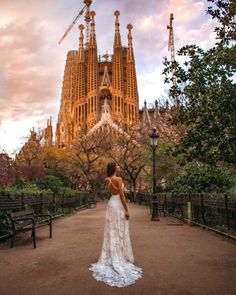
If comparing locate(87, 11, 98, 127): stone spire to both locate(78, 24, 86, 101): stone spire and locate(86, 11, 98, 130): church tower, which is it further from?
locate(78, 24, 86, 101): stone spire

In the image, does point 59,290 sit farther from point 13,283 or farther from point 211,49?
point 211,49

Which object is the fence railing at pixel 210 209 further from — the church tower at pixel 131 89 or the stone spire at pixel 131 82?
the stone spire at pixel 131 82

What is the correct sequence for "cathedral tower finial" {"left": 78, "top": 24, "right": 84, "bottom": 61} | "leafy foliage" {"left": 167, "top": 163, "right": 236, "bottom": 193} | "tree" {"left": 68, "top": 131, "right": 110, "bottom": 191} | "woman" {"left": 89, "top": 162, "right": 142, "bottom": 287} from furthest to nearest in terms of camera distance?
"cathedral tower finial" {"left": 78, "top": 24, "right": 84, "bottom": 61}
"tree" {"left": 68, "top": 131, "right": 110, "bottom": 191}
"leafy foliage" {"left": 167, "top": 163, "right": 236, "bottom": 193}
"woman" {"left": 89, "top": 162, "right": 142, "bottom": 287}

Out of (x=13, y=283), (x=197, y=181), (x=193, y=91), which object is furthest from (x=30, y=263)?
(x=197, y=181)

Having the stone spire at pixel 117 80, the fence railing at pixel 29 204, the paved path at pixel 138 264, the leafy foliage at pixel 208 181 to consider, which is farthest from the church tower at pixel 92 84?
the paved path at pixel 138 264

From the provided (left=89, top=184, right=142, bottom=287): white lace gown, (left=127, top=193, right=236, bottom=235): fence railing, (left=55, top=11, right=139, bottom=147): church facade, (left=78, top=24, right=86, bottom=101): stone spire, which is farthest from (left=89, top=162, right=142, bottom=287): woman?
(left=78, top=24, right=86, bottom=101): stone spire

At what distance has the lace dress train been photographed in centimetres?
485

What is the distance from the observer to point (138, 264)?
18.9 feet

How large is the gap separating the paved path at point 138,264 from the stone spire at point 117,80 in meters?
95.5

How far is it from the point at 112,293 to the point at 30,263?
2420 millimetres

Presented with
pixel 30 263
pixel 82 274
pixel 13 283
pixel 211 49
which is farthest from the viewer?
pixel 211 49

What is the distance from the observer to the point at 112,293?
4.12 meters

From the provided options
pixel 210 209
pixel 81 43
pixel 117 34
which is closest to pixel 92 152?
pixel 210 209

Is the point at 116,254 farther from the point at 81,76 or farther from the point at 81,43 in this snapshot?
the point at 81,43
